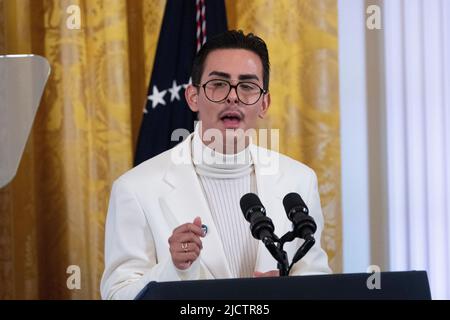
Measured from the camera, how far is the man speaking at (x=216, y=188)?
2119 mm

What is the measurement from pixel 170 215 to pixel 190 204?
78 millimetres

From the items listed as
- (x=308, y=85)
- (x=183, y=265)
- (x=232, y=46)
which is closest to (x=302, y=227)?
(x=183, y=265)

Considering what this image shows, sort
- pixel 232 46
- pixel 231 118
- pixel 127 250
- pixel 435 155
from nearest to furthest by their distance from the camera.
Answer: pixel 127 250 < pixel 231 118 < pixel 232 46 < pixel 435 155

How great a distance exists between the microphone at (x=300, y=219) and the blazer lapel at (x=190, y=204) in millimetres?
511

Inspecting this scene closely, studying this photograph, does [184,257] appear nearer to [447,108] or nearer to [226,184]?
[226,184]

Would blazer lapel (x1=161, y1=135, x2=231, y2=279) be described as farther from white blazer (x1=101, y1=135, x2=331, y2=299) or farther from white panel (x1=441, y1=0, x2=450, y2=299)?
white panel (x1=441, y1=0, x2=450, y2=299)

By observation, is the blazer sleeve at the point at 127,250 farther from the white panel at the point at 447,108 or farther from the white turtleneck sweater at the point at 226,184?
the white panel at the point at 447,108

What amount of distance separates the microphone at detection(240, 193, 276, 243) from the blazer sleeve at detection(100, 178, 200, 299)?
1.03 feet

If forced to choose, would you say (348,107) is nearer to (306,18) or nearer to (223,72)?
(306,18)

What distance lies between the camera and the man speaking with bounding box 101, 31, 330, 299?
2.12m

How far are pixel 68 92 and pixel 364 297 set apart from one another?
2221 millimetres

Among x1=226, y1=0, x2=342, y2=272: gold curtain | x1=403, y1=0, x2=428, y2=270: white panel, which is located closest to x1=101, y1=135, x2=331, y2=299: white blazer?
x1=226, y1=0, x2=342, y2=272: gold curtain

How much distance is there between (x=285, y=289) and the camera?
138 centimetres

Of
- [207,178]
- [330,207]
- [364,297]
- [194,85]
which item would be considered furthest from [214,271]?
[330,207]
